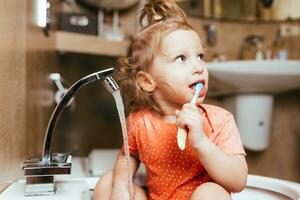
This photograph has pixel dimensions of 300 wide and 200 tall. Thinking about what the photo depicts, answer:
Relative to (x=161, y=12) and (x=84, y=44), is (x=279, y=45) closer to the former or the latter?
(x=84, y=44)

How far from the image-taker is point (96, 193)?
0.82m

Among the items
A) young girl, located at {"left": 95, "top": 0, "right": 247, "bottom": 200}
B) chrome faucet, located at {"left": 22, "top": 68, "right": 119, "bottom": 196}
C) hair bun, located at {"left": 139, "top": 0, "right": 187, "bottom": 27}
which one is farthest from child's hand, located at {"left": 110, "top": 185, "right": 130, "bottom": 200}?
hair bun, located at {"left": 139, "top": 0, "right": 187, "bottom": 27}

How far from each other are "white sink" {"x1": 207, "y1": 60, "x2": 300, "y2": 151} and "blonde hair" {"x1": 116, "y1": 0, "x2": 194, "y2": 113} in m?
0.56

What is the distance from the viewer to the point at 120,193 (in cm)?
81

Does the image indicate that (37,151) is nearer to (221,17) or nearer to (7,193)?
(7,193)

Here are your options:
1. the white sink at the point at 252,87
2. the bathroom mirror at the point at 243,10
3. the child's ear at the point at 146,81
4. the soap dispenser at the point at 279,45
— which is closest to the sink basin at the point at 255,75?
the white sink at the point at 252,87

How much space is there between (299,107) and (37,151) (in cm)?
140

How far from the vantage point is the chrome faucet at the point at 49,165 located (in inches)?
26.4

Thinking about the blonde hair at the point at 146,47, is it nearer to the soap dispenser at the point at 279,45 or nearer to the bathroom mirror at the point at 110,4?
the bathroom mirror at the point at 110,4

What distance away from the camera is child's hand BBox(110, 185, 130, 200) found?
805mm

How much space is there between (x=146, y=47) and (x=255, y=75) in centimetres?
71

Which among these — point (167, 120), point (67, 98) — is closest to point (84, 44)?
point (167, 120)

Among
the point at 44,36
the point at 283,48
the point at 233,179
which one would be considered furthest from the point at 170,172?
the point at 283,48

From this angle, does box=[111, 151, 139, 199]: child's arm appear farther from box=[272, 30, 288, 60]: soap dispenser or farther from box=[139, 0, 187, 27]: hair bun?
box=[272, 30, 288, 60]: soap dispenser
